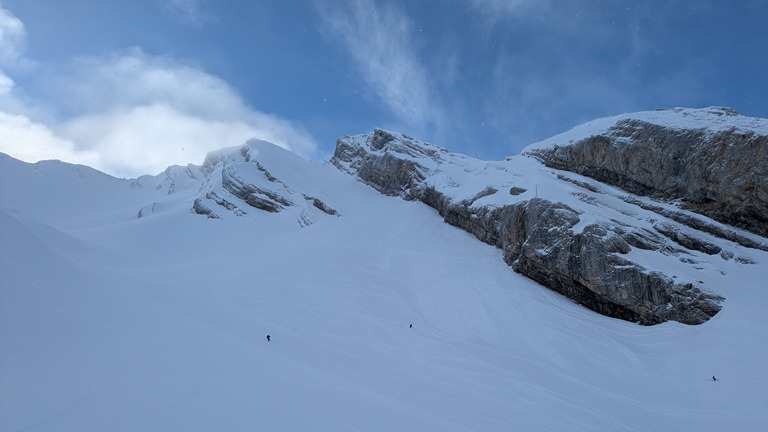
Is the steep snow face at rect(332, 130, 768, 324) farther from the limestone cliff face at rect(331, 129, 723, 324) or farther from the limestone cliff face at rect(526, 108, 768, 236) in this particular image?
the limestone cliff face at rect(526, 108, 768, 236)

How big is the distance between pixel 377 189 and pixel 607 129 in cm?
2981

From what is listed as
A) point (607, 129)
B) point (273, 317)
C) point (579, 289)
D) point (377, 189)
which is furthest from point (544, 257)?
point (377, 189)

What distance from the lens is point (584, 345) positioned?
17.3 m

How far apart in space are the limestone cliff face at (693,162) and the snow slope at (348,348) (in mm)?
4795

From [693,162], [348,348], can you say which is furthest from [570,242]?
[348,348]

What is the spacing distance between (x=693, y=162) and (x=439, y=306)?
22.0m

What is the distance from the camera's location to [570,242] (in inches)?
894

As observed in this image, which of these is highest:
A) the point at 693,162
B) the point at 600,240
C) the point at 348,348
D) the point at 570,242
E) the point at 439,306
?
the point at 693,162

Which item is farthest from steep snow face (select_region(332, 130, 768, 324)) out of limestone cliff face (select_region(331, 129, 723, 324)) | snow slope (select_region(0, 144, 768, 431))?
snow slope (select_region(0, 144, 768, 431))

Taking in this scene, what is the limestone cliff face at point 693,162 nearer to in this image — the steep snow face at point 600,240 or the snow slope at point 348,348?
the steep snow face at point 600,240

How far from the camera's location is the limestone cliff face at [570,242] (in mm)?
18844

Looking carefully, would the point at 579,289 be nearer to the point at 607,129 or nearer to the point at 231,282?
the point at 607,129

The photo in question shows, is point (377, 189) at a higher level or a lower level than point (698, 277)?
higher

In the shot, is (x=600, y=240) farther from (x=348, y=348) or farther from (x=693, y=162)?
(x=348, y=348)
